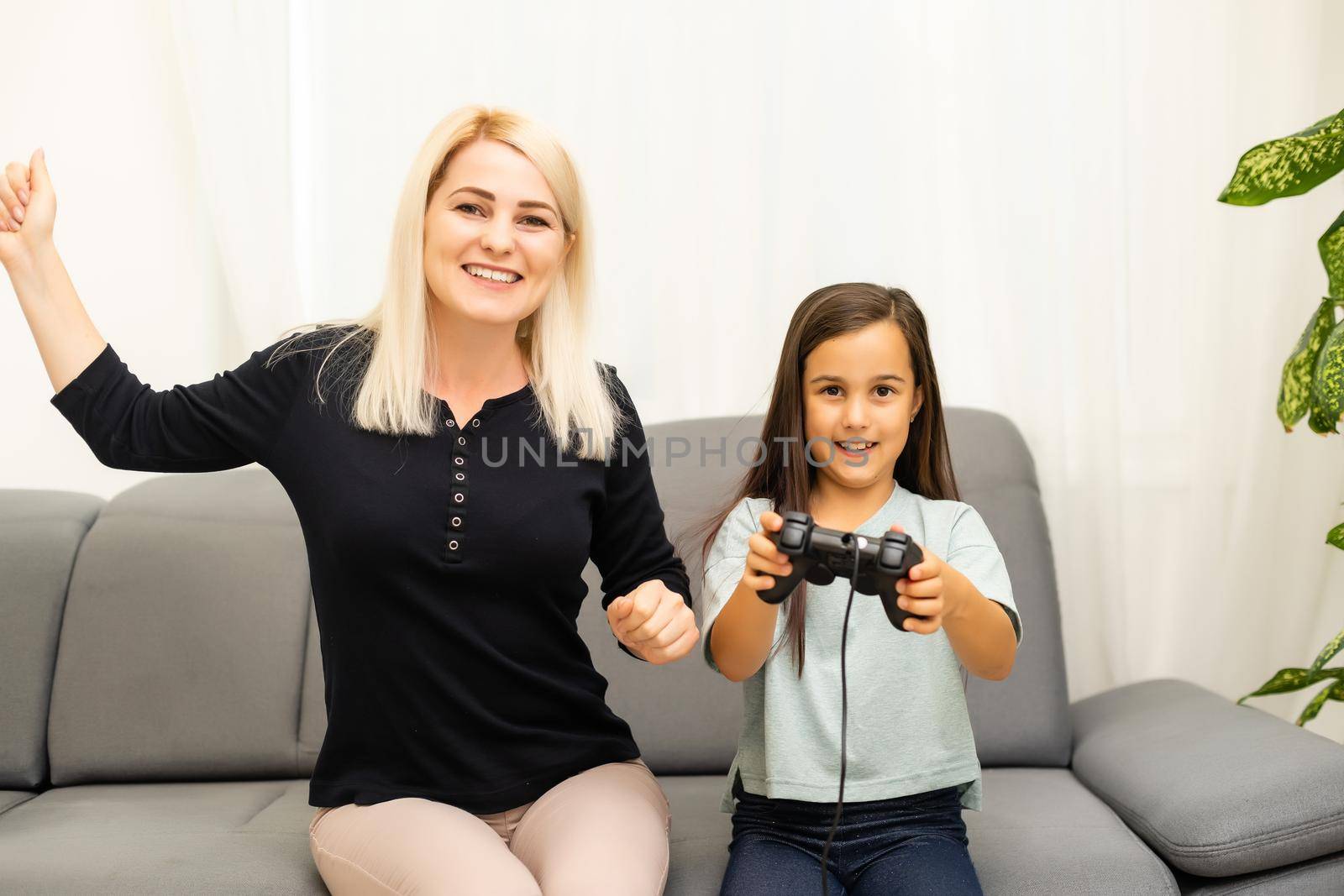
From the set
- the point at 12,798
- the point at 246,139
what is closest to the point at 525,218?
the point at 246,139

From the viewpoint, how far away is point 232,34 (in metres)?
2.17

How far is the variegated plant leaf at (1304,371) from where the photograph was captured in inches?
65.5

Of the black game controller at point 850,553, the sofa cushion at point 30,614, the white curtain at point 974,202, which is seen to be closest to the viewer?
the black game controller at point 850,553

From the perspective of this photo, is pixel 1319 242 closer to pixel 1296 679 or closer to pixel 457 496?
pixel 1296 679

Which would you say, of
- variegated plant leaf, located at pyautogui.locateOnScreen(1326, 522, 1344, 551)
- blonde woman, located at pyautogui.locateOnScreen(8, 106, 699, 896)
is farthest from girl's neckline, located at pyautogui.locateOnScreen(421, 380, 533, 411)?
variegated plant leaf, located at pyautogui.locateOnScreen(1326, 522, 1344, 551)

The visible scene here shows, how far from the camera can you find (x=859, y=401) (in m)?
1.45

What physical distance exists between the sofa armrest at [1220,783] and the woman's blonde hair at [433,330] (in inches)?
33.8

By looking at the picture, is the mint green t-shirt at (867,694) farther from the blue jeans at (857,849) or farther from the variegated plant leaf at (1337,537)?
the variegated plant leaf at (1337,537)

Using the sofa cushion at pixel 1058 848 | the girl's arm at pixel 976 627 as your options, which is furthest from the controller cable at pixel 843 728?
the sofa cushion at pixel 1058 848

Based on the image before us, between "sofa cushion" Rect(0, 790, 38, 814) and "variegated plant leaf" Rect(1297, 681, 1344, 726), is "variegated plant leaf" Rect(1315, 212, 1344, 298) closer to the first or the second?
"variegated plant leaf" Rect(1297, 681, 1344, 726)

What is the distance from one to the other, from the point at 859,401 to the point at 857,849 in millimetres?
526

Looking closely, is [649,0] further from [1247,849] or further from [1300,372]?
[1247,849]

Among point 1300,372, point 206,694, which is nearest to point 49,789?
point 206,694

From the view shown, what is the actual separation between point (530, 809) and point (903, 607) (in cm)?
55
